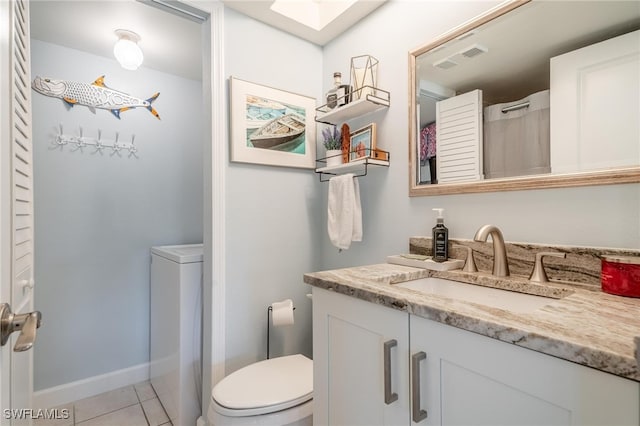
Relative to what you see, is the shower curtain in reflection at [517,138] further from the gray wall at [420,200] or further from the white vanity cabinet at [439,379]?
the white vanity cabinet at [439,379]

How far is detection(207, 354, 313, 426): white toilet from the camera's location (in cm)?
112

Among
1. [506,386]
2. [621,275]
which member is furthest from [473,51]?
[506,386]

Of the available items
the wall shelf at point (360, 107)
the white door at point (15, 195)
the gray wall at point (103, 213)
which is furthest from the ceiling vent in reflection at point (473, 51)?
the gray wall at point (103, 213)

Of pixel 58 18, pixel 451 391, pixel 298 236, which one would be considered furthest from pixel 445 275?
pixel 58 18

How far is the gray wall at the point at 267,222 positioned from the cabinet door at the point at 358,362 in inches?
27.7

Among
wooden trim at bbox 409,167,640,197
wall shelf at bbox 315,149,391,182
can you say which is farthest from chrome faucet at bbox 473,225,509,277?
wall shelf at bbox 315,149,391,182

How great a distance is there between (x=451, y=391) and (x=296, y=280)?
124 cm

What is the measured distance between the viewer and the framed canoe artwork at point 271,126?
1.58 m

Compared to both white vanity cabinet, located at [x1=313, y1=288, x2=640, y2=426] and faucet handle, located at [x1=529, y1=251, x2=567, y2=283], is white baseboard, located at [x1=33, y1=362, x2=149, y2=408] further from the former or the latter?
faucet handle, located at [x1=529, y1=251, x2=567, y2=283]

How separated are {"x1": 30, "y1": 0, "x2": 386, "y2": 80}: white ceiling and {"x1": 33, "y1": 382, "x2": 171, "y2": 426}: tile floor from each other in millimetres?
2236

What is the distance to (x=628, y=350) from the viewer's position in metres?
0.46

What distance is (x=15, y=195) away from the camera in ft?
2.52

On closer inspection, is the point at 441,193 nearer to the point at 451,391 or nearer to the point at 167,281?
the point at 451,391

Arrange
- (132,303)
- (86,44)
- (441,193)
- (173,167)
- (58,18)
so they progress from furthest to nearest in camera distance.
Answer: (173,167) < (132,303) < (86,44) < (58,18) < (441,193)
